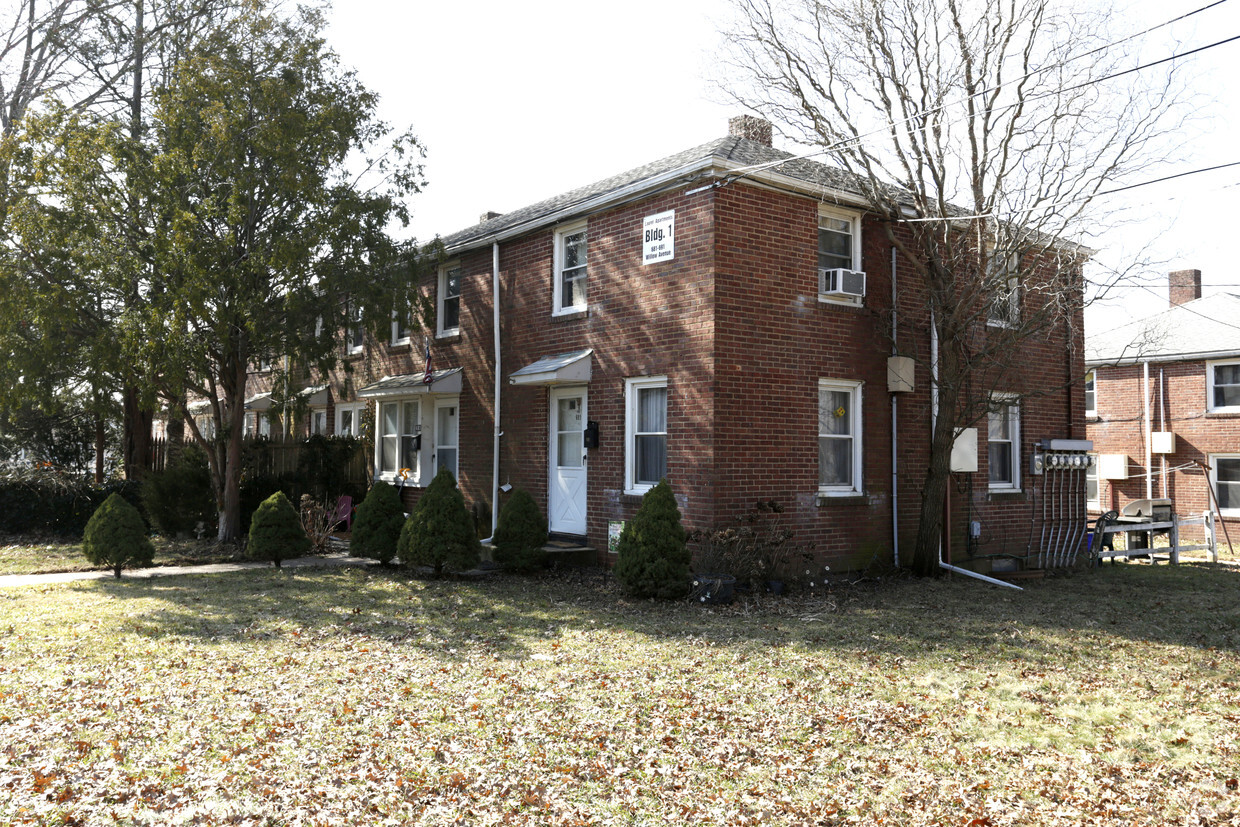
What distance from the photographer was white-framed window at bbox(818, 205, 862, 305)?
12.9 metres

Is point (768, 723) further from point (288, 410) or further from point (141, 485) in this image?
point (141, 485)

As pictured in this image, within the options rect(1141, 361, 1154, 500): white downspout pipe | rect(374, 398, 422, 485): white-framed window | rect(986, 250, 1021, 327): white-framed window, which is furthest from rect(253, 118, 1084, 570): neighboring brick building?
rect(1141, 361, 1154, 500): white downspout pipe

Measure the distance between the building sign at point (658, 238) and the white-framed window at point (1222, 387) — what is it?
55.9 feet

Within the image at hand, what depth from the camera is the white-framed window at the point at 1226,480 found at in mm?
21891

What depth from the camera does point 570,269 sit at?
557 inches

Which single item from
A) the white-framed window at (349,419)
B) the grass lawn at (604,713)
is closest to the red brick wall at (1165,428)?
the grass lawn at (604,713)

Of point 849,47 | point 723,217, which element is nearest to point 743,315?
point 723,217

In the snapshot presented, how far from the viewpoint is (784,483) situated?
12047mm

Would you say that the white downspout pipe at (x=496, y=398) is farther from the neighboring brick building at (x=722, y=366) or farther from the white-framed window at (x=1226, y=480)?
the white-framed window at (x=1226, y=480)

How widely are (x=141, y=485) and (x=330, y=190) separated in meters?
7.47

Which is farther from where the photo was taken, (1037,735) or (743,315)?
(743,315)

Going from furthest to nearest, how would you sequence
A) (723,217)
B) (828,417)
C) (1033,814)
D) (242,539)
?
(242,539) < (828,417) < (723,217) < (1033,814)

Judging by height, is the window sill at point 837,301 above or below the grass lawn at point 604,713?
above

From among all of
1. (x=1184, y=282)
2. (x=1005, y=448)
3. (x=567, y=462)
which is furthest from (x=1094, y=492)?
(x=567, y=462)
